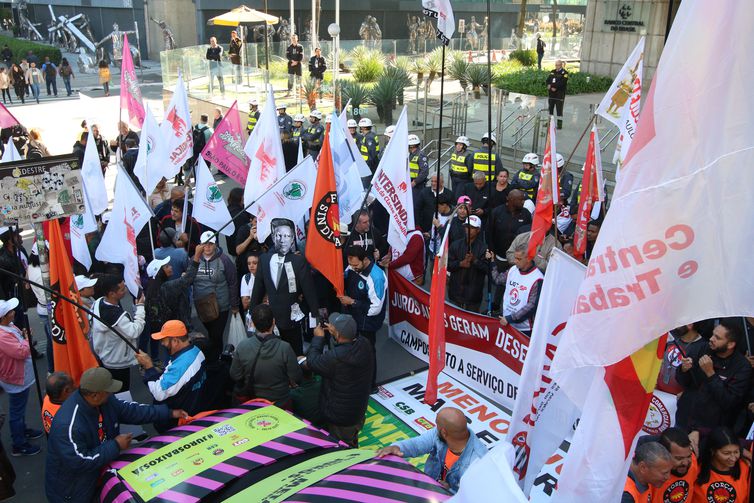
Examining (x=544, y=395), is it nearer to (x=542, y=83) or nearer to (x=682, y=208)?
(x=682, y=208)

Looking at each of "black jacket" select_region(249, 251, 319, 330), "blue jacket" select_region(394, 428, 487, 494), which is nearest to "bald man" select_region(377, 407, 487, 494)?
"blue jacket" select_region(394, 428, 487, 494)

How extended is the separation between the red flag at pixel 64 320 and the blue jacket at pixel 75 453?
1.33 metres

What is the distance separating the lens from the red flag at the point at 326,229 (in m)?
7.09

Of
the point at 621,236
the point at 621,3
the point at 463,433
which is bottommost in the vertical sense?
the point at 463,433

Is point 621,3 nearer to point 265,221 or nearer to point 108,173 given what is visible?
point 108,173

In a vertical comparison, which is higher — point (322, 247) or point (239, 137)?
point (239, 137)

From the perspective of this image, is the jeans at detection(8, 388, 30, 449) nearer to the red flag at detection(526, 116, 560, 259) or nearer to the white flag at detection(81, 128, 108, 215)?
the white flag at detection(81, 128, 108, 215)

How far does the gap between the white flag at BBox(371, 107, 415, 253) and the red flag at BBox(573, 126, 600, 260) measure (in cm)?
202

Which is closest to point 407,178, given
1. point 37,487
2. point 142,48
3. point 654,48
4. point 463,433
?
point 463,433

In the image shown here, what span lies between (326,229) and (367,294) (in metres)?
0.84

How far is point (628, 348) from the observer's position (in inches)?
125

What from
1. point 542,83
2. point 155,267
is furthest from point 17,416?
point 542,83

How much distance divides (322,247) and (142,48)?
43.2 m

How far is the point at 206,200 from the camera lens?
8828mm
